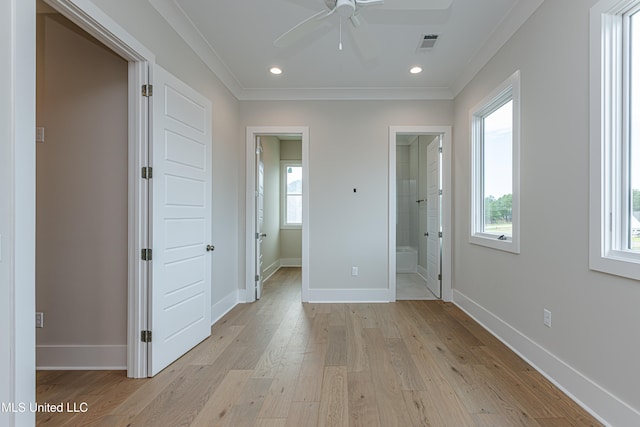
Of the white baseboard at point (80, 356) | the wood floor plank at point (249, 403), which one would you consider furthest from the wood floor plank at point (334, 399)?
the white baseboard at point (80, 356)

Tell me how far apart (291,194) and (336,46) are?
14.1 ft

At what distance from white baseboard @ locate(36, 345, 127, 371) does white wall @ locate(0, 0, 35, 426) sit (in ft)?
3.09

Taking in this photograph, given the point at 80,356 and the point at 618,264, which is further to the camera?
the point at 80,356

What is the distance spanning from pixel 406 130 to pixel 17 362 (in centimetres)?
416

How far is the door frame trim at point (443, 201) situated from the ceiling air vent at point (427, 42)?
1176 millimetres

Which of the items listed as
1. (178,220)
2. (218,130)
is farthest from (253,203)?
(178,220)

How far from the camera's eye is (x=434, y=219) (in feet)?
15.1

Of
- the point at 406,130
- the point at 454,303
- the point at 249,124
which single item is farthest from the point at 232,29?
the point at 454,303

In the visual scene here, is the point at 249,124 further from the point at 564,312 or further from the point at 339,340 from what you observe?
the point at 564,312

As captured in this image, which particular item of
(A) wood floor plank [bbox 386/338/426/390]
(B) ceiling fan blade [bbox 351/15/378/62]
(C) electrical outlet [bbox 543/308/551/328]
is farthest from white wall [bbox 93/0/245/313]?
(C) electrical outlet [bbox 543/308/551/328]

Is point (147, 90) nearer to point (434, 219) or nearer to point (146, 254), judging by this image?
point (146, 254)

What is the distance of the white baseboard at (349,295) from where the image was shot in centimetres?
420

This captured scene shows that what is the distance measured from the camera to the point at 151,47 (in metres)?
Result: 2.34

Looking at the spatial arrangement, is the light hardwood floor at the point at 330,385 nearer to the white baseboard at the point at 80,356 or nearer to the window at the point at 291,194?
the white baseboard at the point at 80,356
